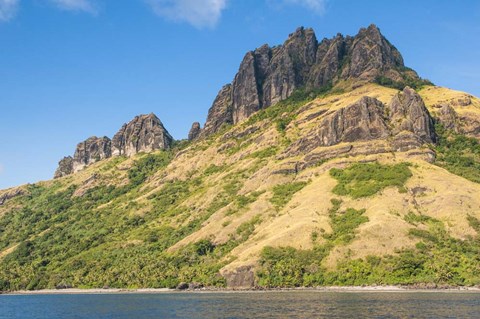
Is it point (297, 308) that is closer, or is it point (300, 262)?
point (297, 308)

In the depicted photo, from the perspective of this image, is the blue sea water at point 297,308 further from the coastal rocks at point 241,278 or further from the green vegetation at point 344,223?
the green vegetation at point 344,223

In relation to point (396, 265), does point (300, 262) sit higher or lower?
higher

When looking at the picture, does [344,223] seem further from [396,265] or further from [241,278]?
[241,278]

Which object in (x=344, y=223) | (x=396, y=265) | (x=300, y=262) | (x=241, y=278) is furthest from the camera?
(x=344, y=223)

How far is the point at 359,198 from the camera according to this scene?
632ft

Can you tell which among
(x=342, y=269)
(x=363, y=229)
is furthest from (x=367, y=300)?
(x=363, y=229)

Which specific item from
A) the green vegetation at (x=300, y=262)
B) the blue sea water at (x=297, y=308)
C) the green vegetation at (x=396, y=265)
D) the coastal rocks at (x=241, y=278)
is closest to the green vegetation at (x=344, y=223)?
the green vegetation at (x=300, y=262)

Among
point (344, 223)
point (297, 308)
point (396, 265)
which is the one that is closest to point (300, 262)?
point (344, 223)

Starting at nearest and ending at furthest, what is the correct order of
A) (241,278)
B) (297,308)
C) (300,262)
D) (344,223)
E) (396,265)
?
(297,308)
(396,265)
(300,262)
(241,278)
(344,223)

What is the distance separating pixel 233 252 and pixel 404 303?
290 ft

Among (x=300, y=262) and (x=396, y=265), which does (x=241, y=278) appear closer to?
(x=300, y=262)

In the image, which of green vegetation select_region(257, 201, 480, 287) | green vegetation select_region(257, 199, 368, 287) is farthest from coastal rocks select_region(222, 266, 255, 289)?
green vegetation select_region(257, 201, 480, 287)

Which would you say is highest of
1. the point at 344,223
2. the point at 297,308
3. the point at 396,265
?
the point at 344,223

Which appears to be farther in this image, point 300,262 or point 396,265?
point 300,262
